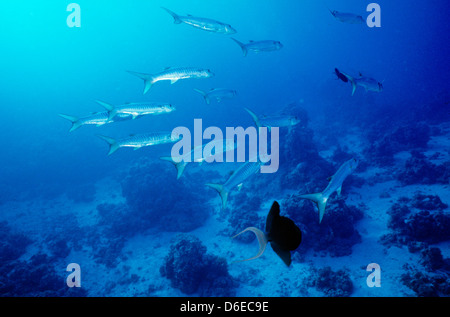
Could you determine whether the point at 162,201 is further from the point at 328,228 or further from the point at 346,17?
the point at 346,17

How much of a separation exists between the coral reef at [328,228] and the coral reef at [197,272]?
9.26 ft

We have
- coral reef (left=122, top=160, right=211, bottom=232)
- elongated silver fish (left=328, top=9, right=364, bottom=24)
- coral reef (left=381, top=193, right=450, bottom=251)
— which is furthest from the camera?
coral reef (left=122, top=160, right=211, bottom=232)

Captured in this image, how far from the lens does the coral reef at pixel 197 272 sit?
7023 millimetres

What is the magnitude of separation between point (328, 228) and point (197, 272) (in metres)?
4.70

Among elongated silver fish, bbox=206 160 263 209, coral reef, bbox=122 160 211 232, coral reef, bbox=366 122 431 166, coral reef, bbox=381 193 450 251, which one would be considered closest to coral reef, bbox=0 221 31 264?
coral reef, bbox=122 160 211 232

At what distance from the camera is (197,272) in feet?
23.9

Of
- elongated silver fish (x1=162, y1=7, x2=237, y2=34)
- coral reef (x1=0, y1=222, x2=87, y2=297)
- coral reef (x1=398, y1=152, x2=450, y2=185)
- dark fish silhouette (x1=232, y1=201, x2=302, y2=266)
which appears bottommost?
coral reef (x1=0, y1=222, x2=87, y2=297)

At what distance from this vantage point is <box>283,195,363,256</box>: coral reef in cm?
751

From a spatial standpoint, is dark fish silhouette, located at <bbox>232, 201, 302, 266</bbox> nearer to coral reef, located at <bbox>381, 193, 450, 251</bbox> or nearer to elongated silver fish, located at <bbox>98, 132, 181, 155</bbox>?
elongated silver fish, located at <bbox>98, 132, 181, 155</bbox>

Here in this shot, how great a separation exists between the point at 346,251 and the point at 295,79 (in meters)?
91.1

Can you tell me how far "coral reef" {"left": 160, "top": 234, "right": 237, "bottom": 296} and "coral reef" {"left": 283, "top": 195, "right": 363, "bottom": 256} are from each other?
9.26ft

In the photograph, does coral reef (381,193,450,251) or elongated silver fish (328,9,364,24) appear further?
elongated silver fish (328,9,364,24)

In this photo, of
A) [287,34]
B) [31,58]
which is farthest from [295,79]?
[31,58]
